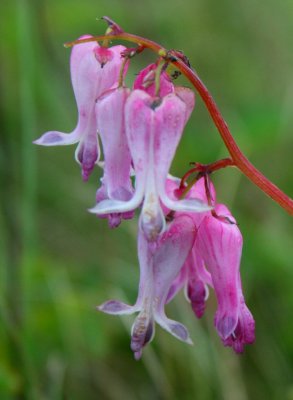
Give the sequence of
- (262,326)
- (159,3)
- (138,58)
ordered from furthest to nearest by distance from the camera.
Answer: (159,3) → (138,58) → (262,326)

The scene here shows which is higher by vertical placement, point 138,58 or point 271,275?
point 138,58

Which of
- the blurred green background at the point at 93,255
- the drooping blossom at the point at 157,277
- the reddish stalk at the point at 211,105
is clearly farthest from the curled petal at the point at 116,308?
the blurred green background at the point at 93,255

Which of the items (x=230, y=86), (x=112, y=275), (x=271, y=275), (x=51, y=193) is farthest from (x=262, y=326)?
(x=230, y=86)

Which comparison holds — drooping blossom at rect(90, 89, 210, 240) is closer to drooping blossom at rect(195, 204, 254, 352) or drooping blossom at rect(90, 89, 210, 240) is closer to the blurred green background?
drooping blossom at rect(195, 204, 254, 352)

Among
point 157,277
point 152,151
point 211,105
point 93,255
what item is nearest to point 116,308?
point 157,277

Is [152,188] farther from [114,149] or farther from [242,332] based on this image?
[242,332]

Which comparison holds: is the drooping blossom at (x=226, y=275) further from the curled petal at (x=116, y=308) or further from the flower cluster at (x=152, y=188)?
the curled petal at (x=116, y=308)

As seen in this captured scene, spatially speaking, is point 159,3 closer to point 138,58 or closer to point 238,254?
point 138,58
